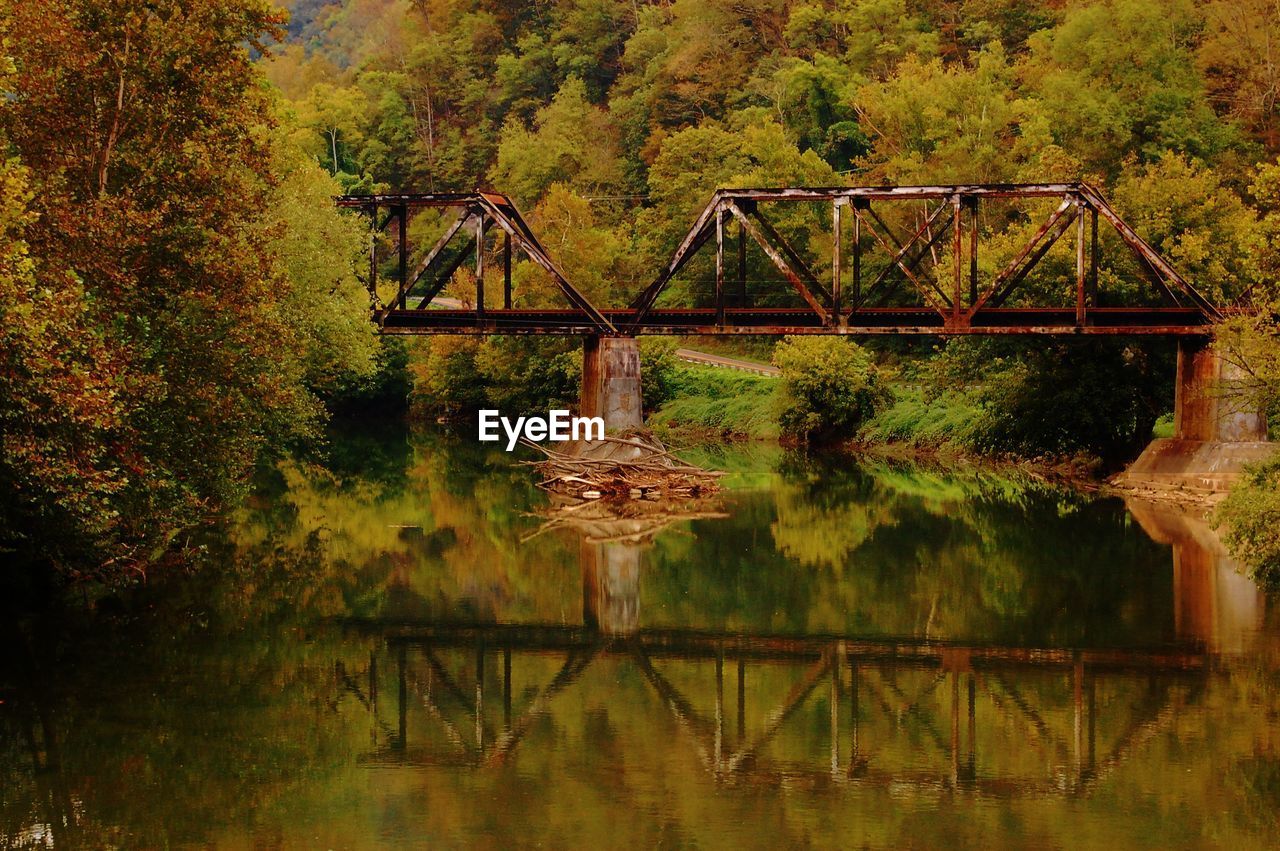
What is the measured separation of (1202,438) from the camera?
5053 cm

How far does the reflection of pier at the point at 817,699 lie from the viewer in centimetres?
2178

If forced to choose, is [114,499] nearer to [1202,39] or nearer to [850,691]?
[850,691]

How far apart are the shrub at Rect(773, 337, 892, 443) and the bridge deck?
37.3 ft

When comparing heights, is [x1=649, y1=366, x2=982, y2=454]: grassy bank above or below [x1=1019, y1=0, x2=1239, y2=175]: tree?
below

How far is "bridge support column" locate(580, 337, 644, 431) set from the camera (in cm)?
5438

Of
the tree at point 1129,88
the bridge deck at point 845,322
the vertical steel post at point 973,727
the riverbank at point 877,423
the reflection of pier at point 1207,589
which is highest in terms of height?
the tree at point 1129,88

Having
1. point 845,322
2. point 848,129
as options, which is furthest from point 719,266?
point 848,129

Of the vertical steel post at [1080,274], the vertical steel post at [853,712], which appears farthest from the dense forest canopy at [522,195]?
the vertical steel post at [853,712]

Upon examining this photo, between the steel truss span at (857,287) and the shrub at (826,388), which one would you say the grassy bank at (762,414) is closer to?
the shrub at (826,388)

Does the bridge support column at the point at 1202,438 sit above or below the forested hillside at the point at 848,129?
below

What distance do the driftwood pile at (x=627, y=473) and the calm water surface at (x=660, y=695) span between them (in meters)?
7.83

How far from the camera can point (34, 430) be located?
85.3 feet

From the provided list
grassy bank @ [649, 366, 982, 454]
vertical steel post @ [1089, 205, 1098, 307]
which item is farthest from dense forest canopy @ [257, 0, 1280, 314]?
grassy bank @ [649, 366, 982, 454]

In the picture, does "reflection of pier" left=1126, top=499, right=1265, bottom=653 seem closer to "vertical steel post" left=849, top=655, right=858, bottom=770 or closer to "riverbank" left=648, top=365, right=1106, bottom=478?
"vertical steel post" left=849, top=655, right=858, bottom=770
